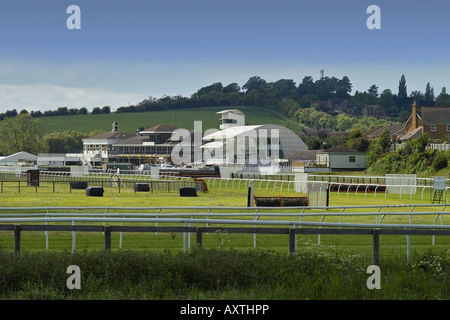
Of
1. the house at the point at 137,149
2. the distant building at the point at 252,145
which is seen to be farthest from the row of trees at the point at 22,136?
the distant building at the point at 252,145

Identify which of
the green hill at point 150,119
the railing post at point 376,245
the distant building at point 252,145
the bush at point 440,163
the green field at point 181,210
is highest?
the green hill at point 150,119

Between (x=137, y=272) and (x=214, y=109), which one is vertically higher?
(x=214, y=109)

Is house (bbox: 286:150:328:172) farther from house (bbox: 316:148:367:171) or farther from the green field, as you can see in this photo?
the green field

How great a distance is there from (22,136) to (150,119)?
160ft

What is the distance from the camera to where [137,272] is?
11.5 m

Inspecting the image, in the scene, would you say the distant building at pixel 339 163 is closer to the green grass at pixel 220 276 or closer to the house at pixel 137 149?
the house at pixel 137 149

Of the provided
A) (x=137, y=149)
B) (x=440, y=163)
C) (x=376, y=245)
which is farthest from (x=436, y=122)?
(x=376, y=245)

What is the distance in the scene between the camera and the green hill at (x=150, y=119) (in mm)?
167500

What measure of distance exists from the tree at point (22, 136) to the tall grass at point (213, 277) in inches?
4861

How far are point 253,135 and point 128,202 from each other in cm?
6619

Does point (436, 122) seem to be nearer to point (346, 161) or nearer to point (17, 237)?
A: point (346, 161)

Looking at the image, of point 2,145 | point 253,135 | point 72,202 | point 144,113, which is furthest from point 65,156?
point 72,202

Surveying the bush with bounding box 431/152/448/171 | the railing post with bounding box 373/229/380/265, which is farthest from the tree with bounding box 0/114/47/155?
the railing post with bounding box 373/229/380/265
